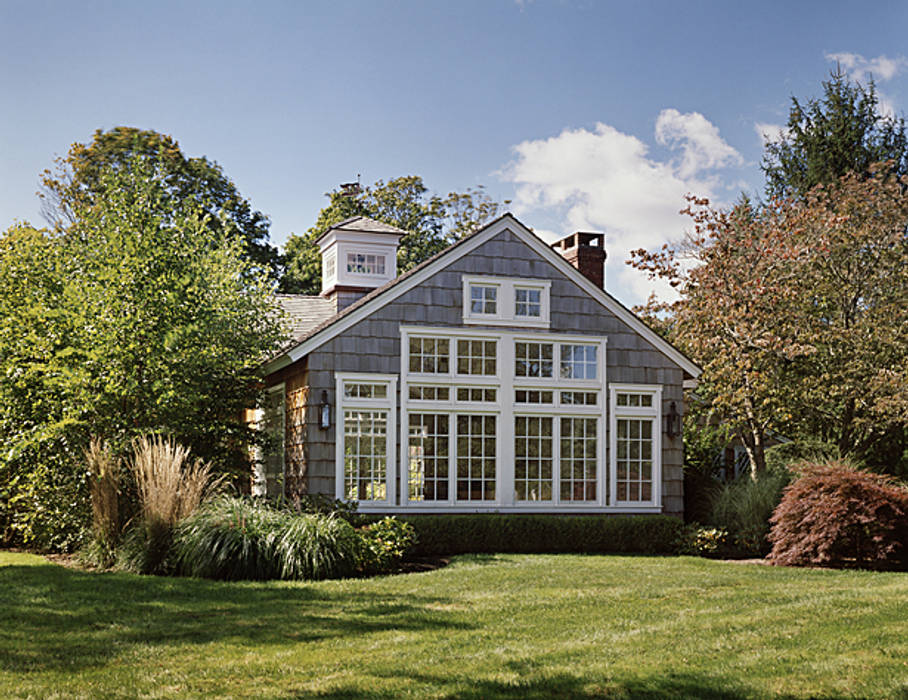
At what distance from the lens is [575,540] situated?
15.1 m

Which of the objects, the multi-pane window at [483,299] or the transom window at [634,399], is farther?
the transom window at [634,399]

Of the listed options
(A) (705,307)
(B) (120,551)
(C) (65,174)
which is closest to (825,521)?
(A) (705,307)

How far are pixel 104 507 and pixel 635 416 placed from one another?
8519 mm

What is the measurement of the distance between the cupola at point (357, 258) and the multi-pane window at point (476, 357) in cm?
604

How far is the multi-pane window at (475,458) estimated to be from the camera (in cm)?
1527

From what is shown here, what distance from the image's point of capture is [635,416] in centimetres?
1627

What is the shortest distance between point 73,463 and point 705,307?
1117cm

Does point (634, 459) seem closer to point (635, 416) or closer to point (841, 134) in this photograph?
point (635, 416)

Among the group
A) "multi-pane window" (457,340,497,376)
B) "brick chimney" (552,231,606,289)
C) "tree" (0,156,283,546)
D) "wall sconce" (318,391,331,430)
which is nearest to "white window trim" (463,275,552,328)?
"multi-pane window" (457,340,497,376)

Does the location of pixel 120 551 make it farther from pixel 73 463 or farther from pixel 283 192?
pixel 283 192

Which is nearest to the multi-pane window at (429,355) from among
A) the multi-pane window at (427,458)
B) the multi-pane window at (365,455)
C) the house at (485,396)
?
the house at (485,396)

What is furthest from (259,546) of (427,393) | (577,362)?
(577,362)

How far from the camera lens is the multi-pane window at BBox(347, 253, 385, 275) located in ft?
70.2

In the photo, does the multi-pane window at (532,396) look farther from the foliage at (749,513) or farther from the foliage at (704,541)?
the foliage at (749,513)
